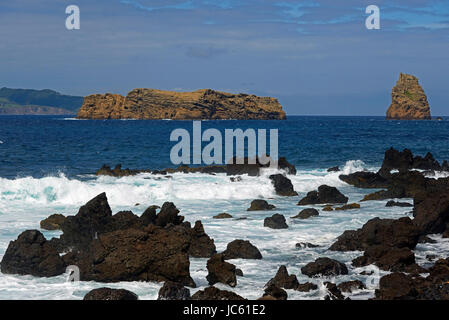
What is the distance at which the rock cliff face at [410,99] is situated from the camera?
618 feet

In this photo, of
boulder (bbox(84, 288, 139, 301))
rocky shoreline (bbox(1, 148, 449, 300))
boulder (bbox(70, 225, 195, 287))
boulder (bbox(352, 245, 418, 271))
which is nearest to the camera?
boulder (bbox(84, 288, 139, 301))

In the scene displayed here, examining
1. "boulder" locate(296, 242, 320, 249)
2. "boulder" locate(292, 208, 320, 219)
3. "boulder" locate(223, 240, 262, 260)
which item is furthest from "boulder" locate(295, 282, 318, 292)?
"boulder" locate(292, 208, 320, 219)

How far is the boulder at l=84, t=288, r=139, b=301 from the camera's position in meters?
11.3

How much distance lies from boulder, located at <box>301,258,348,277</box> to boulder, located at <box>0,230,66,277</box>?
603cm

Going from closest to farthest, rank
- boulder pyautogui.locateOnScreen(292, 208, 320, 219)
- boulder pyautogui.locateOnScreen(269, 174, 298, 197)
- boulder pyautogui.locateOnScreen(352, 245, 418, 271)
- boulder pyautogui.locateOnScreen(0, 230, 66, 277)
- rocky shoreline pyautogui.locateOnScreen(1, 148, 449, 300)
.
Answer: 1. rocky shoreline pyautogui.locateOnScreen(1, 148, 449, 300)
2. boulder pyautogui.locateOnScreen(0, 230, 66, 277)
3. boulder pyautogui.locateOnScreen(352, 245, 418, 271)
4. boulder pyautogui.locateOnScreen(292, 208, 320, 219)
5. boulder pyautogui.locateOnScreen(269, 174, 298, 197)

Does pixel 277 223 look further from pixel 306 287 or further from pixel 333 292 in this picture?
pixel 333 292

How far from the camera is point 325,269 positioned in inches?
536

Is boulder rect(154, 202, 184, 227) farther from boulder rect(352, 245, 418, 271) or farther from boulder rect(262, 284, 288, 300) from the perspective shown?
boulder rect(262, 284, 288, 300)

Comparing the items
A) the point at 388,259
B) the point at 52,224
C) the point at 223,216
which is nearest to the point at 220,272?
the point at 388,259

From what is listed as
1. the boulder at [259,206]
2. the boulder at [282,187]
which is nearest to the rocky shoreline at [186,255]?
the boulder at [259,206]

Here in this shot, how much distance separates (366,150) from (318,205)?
133 feet

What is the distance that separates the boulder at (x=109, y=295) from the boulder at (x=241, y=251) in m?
4.45
